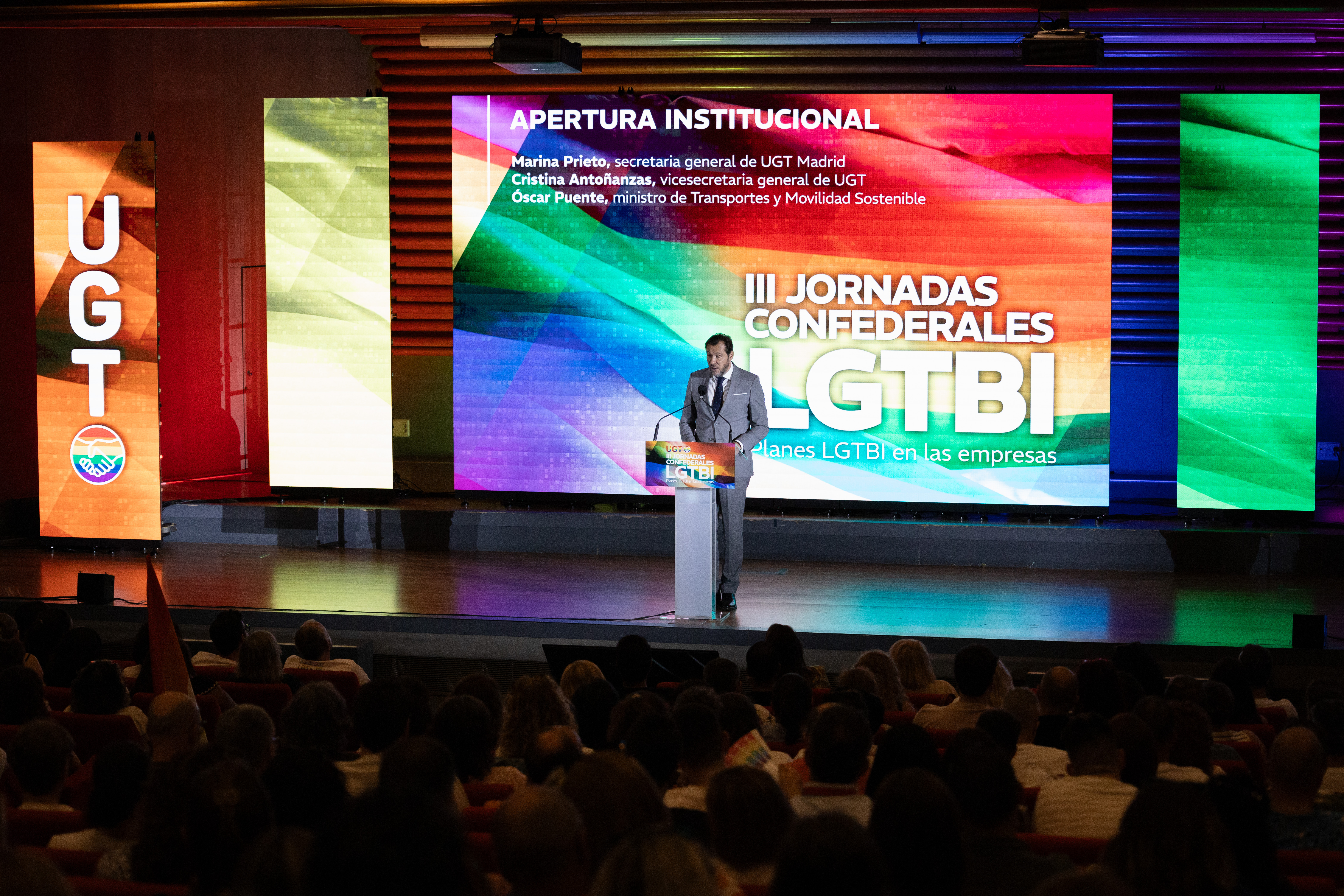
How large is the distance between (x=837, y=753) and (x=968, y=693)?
1405 mm

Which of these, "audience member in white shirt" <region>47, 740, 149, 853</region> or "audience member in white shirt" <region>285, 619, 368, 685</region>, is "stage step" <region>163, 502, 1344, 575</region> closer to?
"audience member in white shirt" <region>285, 619, 368, 685</region>

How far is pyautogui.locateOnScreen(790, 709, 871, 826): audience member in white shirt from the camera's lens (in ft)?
9.43

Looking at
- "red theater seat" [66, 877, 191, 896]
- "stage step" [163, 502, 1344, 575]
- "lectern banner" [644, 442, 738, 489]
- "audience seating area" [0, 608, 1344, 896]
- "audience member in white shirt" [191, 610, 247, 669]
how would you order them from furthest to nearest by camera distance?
"stage step" [163, 502, 1344, 575]
"lectern banner" [644, 442, 738, 489]
"audience member in white shirt" [191, 610, 247, 669]
"red theater seat" [66, 877, 191, 896]
"audience seating area" [0, 608, 1344, 896]

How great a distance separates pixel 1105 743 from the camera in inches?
118

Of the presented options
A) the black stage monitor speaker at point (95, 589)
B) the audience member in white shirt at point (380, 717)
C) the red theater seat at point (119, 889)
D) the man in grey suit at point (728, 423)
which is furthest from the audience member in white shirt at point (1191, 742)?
the black stage monitor speaker at point (95, 589)

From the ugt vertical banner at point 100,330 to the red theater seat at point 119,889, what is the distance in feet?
20.3

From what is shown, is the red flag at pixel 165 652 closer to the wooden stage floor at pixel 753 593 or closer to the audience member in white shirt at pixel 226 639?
the audience member in white shirt at pixel 226 639

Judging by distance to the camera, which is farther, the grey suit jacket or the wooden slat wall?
the wooden slat wall

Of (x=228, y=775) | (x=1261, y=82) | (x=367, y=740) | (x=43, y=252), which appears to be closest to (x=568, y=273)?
(x=43, y=252)

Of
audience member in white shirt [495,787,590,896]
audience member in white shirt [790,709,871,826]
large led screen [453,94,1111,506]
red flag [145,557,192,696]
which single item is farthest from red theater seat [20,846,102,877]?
large led screen [453,94,1111,506]

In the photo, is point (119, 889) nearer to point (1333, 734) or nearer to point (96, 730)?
point (96, 730)

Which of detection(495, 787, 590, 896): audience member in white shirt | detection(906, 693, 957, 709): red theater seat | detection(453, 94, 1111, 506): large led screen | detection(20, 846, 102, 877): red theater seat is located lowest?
detection(906, 693, 957, 709): red theater seat

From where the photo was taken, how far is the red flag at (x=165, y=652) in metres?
4.12

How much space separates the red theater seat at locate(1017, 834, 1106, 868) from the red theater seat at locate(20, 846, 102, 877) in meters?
1.75
